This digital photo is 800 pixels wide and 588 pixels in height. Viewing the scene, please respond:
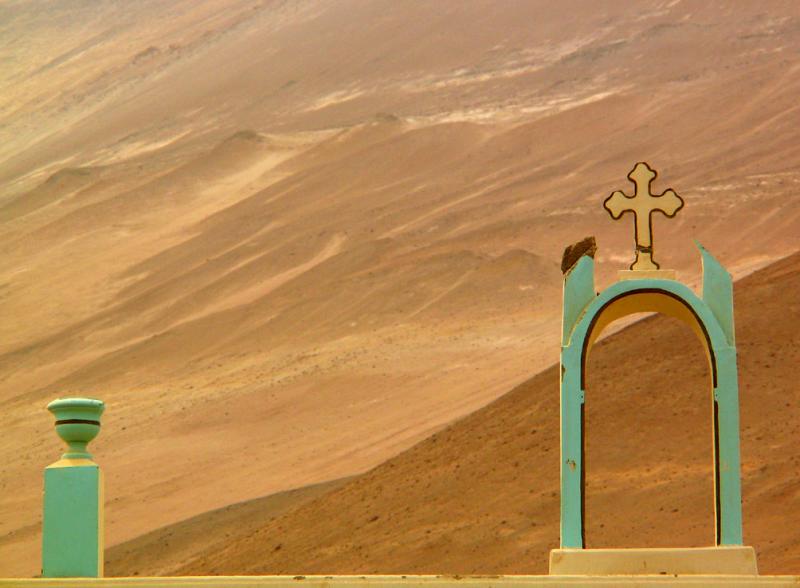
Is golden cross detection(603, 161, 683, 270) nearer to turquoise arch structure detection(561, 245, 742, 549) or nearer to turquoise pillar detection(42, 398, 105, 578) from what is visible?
turquoise arch structure detection(561, 245, 742, 549)

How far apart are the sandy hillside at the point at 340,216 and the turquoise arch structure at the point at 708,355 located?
58.8ft

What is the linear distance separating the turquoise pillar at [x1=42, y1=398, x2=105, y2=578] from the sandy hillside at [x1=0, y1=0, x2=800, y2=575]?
1819cm

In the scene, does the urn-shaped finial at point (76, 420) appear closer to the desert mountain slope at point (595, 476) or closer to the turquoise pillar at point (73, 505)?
the turquoise pillar at point (73, 505)

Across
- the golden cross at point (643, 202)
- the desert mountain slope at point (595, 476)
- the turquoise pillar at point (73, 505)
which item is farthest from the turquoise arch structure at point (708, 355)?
the desert mountain slope at point (595, 476)

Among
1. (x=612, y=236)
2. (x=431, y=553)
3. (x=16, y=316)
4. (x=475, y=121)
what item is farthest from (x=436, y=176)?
(x=431, y=553)

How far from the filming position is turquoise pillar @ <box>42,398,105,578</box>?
665 cm

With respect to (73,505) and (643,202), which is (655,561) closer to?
(643,202)

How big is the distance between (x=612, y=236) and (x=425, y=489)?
15458 mm

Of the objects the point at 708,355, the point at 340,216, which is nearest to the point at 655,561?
the point at 708,355

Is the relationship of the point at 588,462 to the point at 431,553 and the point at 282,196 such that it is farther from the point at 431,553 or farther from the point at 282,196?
the point at 282,196

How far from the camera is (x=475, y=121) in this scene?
147 ft

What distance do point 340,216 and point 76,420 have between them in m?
33.5

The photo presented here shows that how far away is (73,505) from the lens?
6723mm

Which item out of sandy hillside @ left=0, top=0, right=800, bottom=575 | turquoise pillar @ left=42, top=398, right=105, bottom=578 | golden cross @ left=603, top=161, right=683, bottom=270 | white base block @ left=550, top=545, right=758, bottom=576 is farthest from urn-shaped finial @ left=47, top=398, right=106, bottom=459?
sandy hillside @ left=0, top=0, right=800, bottom=575
